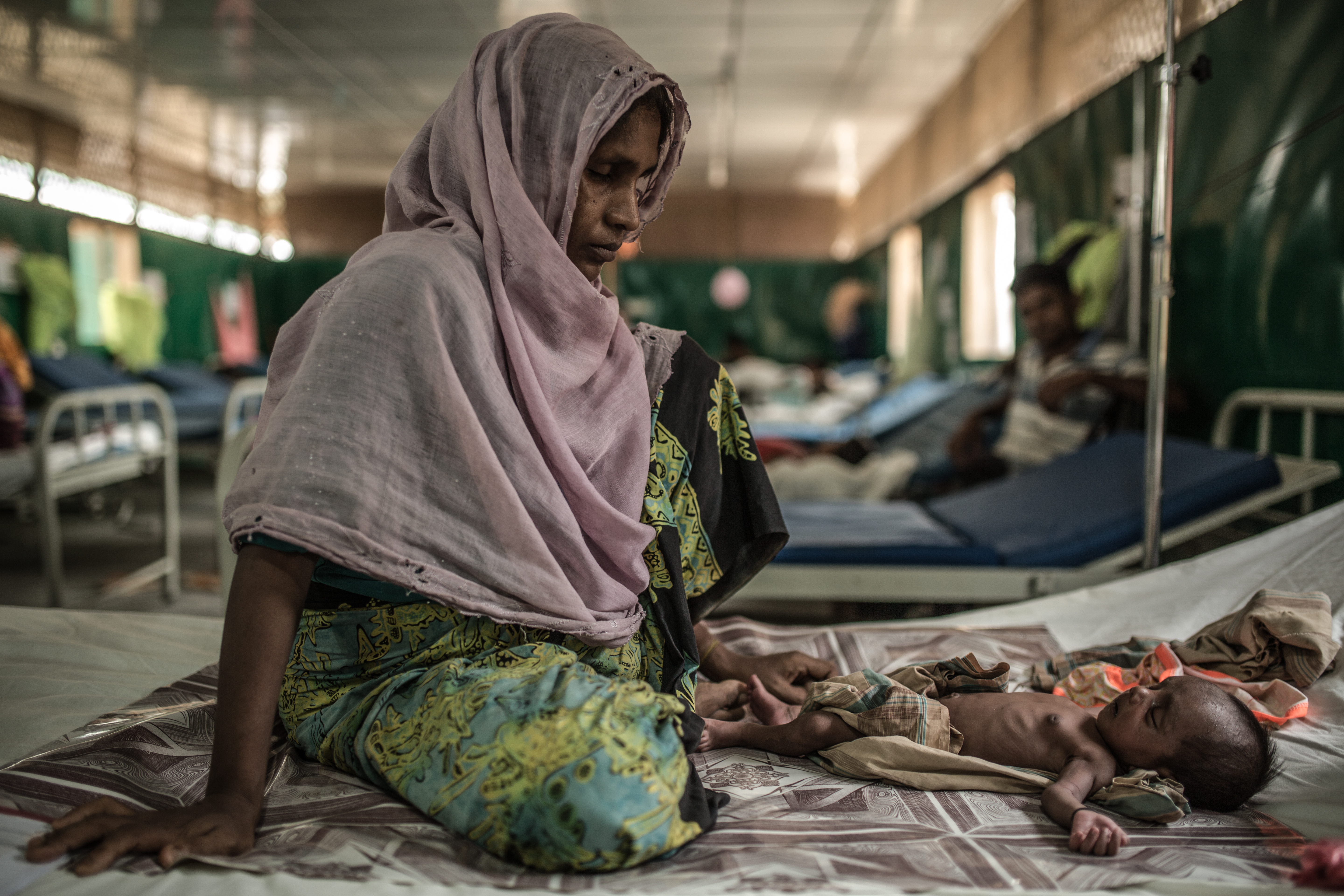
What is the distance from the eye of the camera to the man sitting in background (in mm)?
3152

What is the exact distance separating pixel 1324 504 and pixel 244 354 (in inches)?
388

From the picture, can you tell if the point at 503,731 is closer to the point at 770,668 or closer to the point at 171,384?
the point at 770,668

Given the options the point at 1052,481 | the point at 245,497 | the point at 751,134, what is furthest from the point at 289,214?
the point at 245,497

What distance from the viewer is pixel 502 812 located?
3.22 ft

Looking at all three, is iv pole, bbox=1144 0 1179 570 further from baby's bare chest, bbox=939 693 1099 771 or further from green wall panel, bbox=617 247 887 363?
green wall panel, bbox=617 247 887 363

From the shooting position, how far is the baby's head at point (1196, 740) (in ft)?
4.11

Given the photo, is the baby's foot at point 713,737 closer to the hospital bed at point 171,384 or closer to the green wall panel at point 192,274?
the hospital bed at point 171,384

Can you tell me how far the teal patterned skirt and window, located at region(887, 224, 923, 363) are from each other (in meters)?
6.81

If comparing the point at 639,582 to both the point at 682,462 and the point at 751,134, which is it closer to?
the point at 682,462

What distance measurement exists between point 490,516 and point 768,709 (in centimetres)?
65

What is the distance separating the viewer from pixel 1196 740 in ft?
4.17

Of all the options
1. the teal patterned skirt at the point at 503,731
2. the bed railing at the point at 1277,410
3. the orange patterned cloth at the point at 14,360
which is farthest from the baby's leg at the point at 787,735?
the orange patterned cloth at the point at 14,360

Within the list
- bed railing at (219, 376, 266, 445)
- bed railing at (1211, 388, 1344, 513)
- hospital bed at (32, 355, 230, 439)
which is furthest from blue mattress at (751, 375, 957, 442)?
hospital bed at (32, 355, 230, 439)

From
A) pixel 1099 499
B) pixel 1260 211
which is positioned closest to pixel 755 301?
pixel 1260 211
